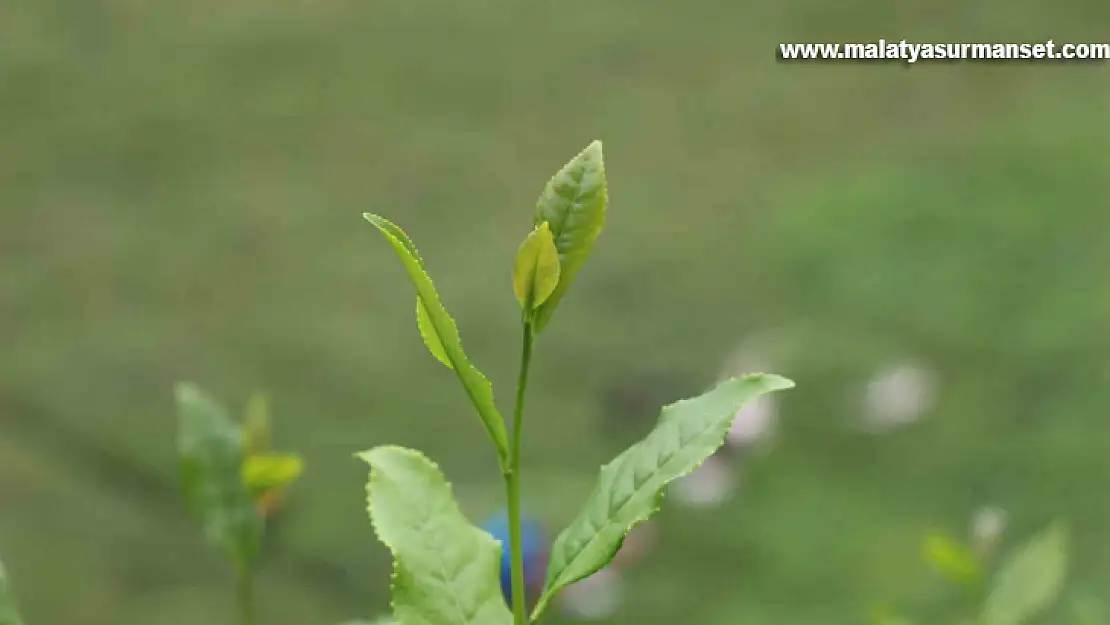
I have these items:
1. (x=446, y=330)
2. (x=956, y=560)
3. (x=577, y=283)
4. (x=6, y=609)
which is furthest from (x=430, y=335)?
(x=577, y=283)

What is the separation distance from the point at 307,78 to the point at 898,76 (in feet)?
2.97

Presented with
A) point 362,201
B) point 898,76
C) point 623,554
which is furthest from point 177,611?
point 898,76

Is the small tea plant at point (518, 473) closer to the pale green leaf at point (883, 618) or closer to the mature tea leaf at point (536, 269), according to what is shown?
the mature tea leaf at point (536, 269)

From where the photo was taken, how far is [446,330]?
0.29 metres

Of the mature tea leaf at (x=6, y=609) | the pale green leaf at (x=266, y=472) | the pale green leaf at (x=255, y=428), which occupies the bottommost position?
the mature tea leaf at (x=6, y=609)

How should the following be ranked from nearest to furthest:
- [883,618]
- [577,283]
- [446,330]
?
[446,330] → [883,618] → [577,283]

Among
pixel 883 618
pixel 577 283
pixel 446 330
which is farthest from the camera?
pixel 577 283

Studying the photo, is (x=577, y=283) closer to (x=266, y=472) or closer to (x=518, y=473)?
(x=266, y=472)

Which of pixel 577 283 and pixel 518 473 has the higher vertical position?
pixel 577 283

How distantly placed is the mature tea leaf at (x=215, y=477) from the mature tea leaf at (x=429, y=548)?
17 cm

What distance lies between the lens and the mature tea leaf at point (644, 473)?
29 cm

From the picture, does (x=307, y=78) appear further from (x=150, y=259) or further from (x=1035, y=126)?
(x=1035, y=126)

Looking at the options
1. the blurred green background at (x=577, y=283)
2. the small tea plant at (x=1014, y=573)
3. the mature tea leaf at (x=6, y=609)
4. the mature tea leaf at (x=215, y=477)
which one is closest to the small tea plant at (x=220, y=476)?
the mature tea leaf at (x=215, y=477)

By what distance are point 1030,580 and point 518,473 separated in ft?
0.85
